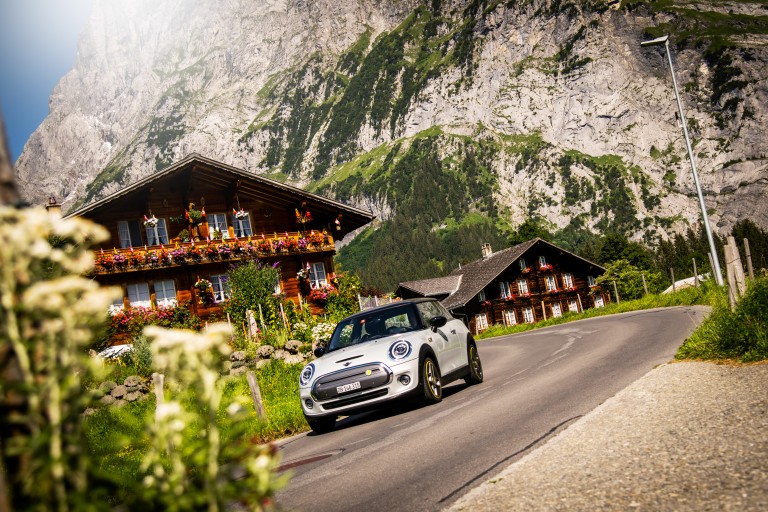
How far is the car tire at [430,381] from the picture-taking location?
32.5 feet

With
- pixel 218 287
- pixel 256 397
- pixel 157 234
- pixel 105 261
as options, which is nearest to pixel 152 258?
pixel 105 261

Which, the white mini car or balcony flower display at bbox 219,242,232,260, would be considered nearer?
the white mini car

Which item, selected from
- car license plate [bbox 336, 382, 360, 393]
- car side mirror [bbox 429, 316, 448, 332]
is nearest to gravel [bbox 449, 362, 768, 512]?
car license plate [bbox 336, 382, 360, 393]

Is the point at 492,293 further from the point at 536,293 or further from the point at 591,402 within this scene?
the point at 591,402

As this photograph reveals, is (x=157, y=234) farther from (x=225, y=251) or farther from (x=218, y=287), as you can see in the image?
(x=218, y=287)

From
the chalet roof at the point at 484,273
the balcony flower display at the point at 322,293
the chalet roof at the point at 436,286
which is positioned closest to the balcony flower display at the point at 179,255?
the balcony flower display at the point at 322,293

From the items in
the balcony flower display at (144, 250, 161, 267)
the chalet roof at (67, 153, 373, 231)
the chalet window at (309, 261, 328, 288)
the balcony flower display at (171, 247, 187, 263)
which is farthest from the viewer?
the chalet window at (309, 261, 328, 288)

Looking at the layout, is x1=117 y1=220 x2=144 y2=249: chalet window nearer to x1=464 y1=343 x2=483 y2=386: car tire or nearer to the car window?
the car window

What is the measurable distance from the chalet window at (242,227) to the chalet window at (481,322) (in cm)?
3153

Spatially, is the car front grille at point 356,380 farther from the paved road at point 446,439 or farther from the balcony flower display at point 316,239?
the balcony flower display at point 316,239

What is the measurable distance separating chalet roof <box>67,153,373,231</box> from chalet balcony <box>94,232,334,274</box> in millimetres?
2035

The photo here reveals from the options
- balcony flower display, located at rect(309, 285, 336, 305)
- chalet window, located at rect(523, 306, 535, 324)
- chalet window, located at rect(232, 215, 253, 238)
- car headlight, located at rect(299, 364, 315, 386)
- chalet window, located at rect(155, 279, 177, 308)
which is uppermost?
chalet window, located at rect(232, 215, 253, 238)

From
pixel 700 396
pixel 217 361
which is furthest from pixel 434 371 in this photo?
pixel 217 361

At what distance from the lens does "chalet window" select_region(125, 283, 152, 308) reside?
31.4m
